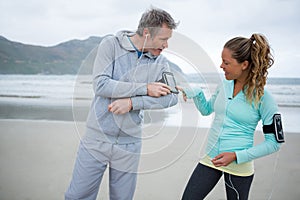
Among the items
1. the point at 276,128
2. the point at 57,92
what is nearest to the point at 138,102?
the point at 276,128

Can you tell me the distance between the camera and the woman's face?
1165mm

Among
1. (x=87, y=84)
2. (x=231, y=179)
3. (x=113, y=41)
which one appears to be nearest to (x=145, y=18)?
(x=113, y=41)

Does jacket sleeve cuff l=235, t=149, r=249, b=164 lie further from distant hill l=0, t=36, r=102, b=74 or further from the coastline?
distant hill l=0, t=36, r=102, b=74

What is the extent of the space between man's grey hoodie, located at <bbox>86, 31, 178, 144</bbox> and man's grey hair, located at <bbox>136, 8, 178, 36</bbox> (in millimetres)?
97

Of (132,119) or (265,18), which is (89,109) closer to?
(132,119)

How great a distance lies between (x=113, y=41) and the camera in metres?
1.13

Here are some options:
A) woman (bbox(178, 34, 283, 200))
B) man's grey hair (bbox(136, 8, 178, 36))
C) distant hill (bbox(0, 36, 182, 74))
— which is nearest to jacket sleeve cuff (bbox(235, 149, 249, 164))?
woman (bbox(178, 34, 283, 200))

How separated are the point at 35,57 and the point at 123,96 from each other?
19.5ft

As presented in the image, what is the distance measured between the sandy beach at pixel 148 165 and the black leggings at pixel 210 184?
7cm

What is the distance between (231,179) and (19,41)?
19.8 ft

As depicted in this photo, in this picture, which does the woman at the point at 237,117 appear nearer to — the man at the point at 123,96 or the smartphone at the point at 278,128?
the smartphone at the point at 278,128

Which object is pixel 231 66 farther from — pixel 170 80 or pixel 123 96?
pixel 123 96

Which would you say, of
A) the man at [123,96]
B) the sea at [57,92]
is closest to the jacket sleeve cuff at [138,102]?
the man at [123,96]

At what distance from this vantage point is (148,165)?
1263 millimetres
